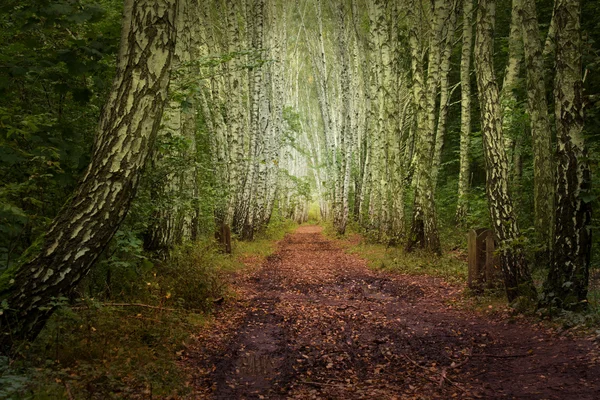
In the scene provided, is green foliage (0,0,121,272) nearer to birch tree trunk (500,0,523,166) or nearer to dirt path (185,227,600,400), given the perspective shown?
dirt path (185,227,600,400)

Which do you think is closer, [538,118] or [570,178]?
[570,178]

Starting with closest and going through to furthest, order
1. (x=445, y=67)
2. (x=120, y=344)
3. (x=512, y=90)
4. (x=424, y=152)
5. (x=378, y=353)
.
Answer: (x=120, y=344) < (x=378, y=353) < (x=424, y=152) < (x=512, y=90) < (x=445, y=67)

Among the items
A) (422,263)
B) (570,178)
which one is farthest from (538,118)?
(570,178)

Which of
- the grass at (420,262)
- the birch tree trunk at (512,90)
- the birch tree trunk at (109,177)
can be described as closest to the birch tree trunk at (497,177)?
the grass at (420,262)

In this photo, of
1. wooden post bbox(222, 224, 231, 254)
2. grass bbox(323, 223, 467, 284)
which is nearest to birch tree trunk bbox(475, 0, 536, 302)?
grass bbox(323, 223, 467, 284)

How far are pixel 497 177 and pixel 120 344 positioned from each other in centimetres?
602

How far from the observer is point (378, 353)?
18.5 feet

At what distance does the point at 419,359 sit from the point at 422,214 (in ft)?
25.3

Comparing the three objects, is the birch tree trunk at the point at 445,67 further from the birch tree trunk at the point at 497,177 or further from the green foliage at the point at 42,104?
the green foliage at the point at 42,104

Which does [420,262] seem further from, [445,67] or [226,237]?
Result: [445,67]

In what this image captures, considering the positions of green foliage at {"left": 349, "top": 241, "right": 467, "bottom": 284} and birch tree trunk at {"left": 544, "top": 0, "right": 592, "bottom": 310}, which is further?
green foliage at {"left": 349, "top": 241, "right": 467, "bottom": 284}

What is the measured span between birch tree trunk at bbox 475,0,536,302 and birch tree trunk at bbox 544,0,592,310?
85 cm

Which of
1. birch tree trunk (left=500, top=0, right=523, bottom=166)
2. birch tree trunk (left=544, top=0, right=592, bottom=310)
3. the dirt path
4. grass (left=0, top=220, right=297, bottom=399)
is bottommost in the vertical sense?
the dirt path

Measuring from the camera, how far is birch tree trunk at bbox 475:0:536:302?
23.5 feet
